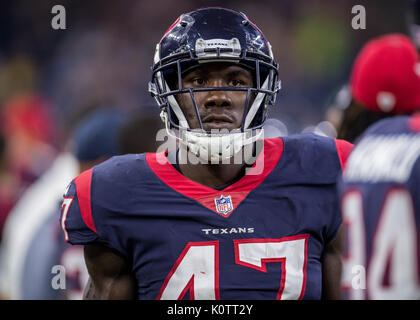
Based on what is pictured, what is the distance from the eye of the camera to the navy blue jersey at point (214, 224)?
6.26ft

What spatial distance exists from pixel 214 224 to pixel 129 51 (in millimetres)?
6426

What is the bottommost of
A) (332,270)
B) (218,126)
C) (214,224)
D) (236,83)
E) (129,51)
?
(332,270)

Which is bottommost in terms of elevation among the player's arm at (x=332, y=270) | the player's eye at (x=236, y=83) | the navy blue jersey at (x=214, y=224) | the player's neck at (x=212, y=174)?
the player's arm at (x=332, y=270)

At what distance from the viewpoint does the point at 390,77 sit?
2395 millimetres

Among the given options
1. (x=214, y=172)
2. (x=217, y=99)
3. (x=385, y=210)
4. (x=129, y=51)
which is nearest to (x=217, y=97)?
(x=217, y=99)

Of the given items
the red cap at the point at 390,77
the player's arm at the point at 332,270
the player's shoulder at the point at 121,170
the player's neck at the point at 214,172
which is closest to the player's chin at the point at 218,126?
the player's neck at the point at 214,172

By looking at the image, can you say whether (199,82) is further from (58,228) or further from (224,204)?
(58,228)

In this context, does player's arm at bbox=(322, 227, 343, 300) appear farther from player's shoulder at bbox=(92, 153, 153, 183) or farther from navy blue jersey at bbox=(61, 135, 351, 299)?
player's shoulder at bbox=(92, 153, 153, 183)

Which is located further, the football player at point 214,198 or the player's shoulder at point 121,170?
the player's shoulder at point 121,170

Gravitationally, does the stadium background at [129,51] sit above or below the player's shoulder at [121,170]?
above

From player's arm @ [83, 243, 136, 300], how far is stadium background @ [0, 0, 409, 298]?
573 cm

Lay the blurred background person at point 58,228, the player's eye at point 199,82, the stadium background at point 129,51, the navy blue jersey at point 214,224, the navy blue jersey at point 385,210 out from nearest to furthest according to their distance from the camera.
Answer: the navy blue jersey at point 385,210 < the navy blue jersey at point 214,224 < the player's eye at point 199,82 < the blurred background person at point 58,228 < the stadium background at point 129,51

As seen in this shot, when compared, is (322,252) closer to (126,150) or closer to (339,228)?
(339,228)

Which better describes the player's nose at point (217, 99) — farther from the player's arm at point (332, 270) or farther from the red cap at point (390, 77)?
the red cap at point (390, 77)
